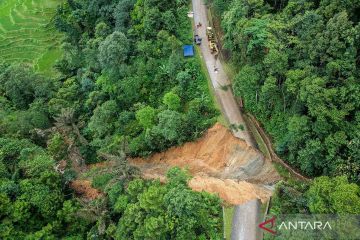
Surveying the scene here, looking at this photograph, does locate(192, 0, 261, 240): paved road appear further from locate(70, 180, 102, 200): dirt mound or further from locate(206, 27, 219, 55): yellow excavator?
locate(70, 180, 102, 200): dirt mound

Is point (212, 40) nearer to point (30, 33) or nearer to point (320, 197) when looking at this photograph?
point (320, 197)

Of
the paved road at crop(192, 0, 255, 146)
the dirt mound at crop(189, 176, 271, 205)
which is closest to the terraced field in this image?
the paved road at crop(192, 0, 255, 146)

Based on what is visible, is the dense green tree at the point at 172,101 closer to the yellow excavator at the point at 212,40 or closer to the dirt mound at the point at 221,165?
the dirt mound at the point at 221,165

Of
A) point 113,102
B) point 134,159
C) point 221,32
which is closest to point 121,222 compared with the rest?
point 134,159

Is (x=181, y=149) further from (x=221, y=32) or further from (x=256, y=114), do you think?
(x=221, y=32)

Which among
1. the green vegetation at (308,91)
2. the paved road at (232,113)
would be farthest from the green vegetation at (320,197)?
the paved road at (232,113)

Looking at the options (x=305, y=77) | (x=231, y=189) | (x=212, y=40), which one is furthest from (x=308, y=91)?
(x=212, y=40)
